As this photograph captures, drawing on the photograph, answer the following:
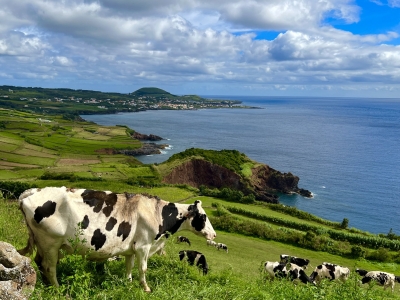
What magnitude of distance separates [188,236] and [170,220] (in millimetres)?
20525

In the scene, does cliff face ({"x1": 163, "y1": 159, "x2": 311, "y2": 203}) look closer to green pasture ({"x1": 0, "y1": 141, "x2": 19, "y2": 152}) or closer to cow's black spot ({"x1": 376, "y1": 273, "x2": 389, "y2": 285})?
green pasture ({"x1": 0, "y1": 141, "x2": 19, "y2": 152})

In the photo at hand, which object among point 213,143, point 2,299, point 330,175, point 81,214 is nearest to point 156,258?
point 81,214

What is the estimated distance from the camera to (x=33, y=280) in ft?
20.1

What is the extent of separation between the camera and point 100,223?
8016 mm

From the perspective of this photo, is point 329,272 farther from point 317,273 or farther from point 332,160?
point 332,160

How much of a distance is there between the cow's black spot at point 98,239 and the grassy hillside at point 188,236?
463 mm

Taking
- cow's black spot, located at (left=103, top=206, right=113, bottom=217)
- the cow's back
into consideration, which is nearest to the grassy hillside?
the cow's back

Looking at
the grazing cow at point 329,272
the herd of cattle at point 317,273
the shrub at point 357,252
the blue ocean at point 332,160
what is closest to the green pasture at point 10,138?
the blue ocean at point 332,160

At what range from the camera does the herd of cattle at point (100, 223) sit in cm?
740

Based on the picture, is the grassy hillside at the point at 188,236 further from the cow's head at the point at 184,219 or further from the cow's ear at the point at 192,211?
the cow's ear at the point at 192,211

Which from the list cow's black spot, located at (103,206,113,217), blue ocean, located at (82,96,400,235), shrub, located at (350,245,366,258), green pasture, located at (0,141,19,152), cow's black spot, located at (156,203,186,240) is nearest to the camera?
cow's black spot, located at (103,206,113,217)

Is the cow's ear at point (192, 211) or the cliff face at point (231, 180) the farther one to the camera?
the cliff face at point (231, 180)

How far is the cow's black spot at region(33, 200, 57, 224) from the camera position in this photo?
23.9ft

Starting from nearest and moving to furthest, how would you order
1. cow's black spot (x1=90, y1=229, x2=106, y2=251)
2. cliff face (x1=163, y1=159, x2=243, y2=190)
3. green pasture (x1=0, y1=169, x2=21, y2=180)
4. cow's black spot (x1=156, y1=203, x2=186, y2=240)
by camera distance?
cow's black spot (x1=90, y1=229, x2=106, y2=251), cow's black spot (x1=156, y1=203, x2=186, y2=240), green pasture (x1=0, y1=169, x2=21, y2=180), cliff face (x1=163, y1=159, x2=243, y2=190)
